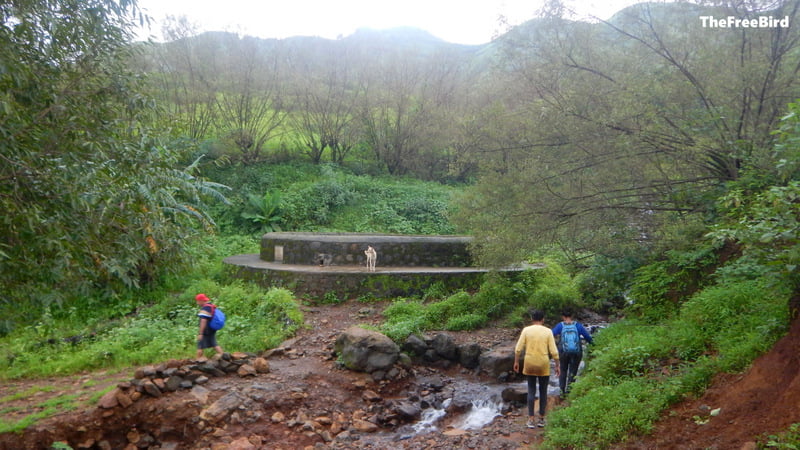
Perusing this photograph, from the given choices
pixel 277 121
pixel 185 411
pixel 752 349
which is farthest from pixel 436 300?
pixel 277 121

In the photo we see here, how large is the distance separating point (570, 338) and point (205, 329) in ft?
18.7

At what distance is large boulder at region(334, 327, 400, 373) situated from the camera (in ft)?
29.5

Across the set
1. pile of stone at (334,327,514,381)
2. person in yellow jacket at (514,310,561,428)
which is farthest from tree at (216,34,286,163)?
person in yellow jacket at (514,310,561,428)

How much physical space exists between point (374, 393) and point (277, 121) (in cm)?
2018

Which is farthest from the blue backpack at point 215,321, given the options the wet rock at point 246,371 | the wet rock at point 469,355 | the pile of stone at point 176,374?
the wet rock at point 469,355

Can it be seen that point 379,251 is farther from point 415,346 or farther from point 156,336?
point 156,336

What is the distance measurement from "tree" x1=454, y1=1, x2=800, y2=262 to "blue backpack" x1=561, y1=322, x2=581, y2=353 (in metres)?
2.32

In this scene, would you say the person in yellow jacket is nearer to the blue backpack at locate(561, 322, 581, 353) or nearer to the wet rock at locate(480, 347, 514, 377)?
the blue backpack at locate(561, 322, 581, 353)

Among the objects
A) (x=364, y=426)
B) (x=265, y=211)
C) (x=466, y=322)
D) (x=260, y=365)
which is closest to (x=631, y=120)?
(x=466, y=322)

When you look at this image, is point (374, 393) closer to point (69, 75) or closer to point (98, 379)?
point (98, 379)

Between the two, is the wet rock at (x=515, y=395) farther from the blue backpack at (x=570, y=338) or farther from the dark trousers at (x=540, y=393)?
the blue backpack at (x=570, y=338)

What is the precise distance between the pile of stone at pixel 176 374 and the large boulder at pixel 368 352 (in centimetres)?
140

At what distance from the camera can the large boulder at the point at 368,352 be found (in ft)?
29.5

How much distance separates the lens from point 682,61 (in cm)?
832
